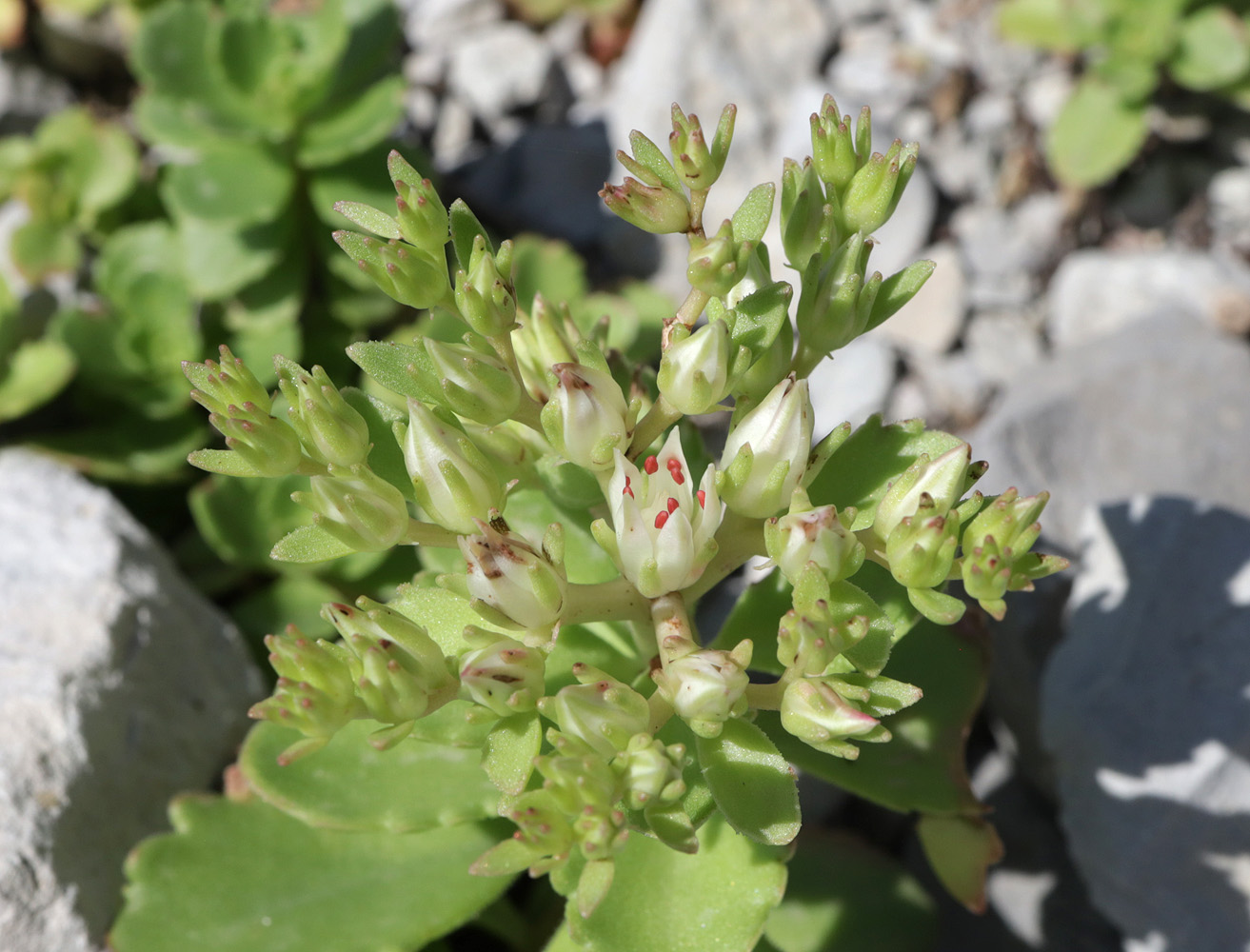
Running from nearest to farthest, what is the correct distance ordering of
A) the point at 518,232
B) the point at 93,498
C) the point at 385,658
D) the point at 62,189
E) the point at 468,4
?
the point at 385,658 → the point at 93,498 → the point at 62,189 → the point at 518,232 → the point at 468,4

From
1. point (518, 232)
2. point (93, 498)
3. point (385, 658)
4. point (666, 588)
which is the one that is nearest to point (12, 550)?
point (93, 498)

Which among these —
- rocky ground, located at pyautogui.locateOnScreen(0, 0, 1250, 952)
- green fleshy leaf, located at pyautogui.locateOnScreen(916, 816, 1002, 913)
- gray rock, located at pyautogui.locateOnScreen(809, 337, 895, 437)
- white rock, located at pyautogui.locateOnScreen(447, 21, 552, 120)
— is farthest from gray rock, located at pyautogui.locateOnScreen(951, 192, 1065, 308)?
green fleshy leaf, located at pyautogui.locateOnScreen(916, 816, 1002, 913)

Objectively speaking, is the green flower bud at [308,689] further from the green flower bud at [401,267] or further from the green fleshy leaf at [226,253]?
the green fleshy leaf at [226,253]

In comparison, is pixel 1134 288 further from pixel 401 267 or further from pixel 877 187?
pixel 401 267

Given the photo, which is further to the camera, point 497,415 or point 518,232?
point 518,232

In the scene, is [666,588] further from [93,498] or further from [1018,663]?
[93,498]

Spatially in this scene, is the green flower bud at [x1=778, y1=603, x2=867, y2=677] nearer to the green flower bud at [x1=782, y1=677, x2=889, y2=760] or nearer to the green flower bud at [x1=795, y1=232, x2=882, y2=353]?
the green flower bud at [x1=782, y1=677, x2=889, y2=760]
